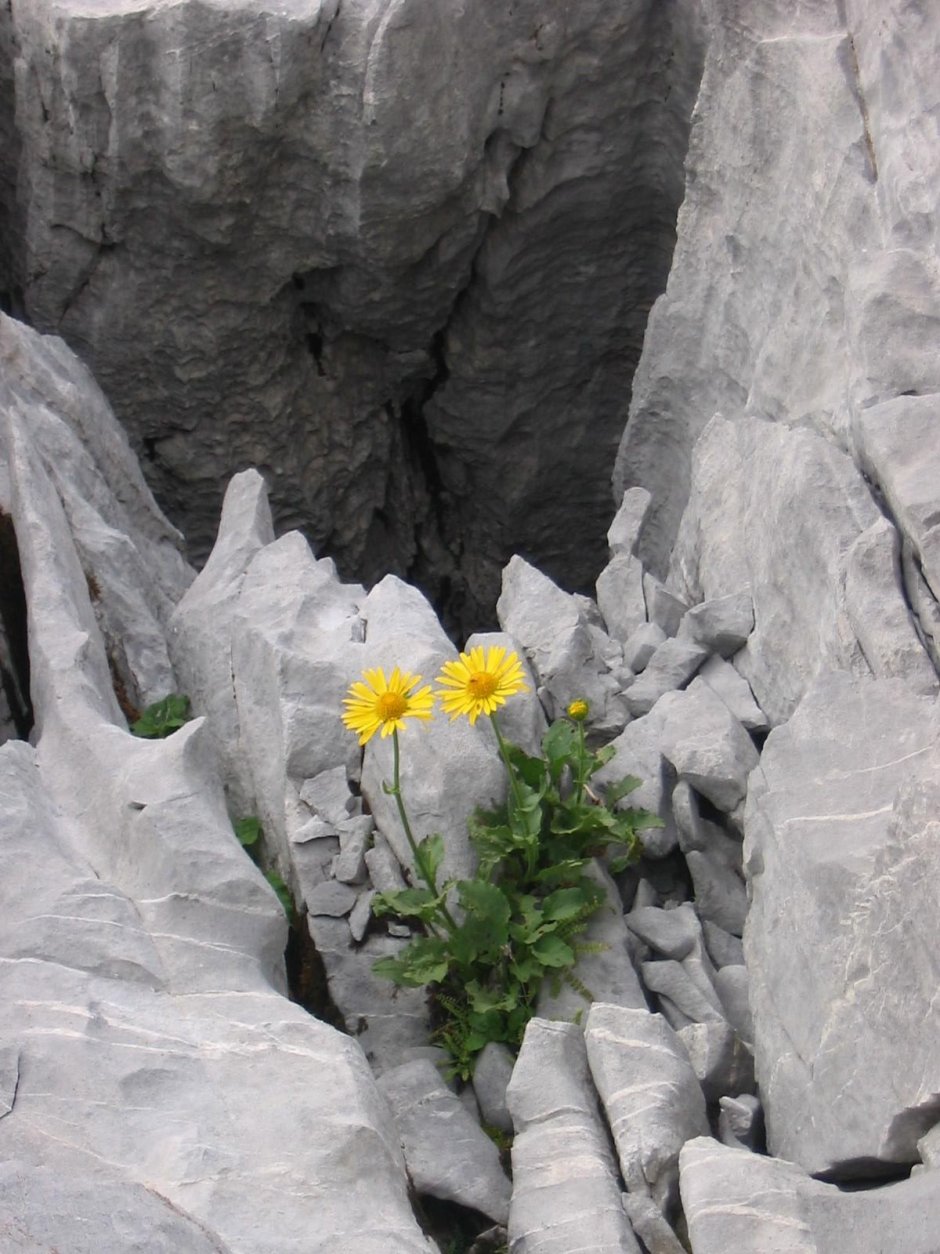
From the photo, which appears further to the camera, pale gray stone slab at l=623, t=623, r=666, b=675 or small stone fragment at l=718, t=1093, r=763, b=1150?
pale gray stone slab at l=623, t=623, r=666, b=675

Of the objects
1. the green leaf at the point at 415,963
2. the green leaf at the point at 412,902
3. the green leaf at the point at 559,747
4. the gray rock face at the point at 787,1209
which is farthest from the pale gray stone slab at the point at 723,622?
the gray rock face at the point at 787,1209

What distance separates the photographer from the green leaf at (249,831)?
4.99 m

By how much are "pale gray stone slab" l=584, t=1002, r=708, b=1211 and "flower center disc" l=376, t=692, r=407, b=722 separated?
100 cm

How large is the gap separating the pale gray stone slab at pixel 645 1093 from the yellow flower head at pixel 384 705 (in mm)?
986

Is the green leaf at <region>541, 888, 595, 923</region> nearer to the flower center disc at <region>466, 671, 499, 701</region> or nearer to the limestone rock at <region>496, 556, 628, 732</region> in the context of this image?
the flower center disc at <region>466, 671, 499, 701</region>

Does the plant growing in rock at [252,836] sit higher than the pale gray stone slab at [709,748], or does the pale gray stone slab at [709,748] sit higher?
the pale gray stone slab at [709,748]

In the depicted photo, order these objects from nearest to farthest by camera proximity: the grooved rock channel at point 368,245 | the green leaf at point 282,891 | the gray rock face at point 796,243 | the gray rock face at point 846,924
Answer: the gray rock face at point 846,924, the green leaf at point 282,891, the gray rock face at point 796,243, the grooved rock channel at point 368,245

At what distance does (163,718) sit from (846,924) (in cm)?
284

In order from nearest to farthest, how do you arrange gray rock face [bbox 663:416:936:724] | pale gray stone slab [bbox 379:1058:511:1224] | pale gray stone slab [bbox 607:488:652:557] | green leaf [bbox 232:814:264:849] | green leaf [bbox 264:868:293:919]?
pale gray stone slab [bbox 379:1058:511:1224] < gray rock face [bbox 663:416:936:724] < green leaf [bbox 264:868:293:919] < green leaf [bbox 232:814:264:849] < pale gray stone slab [bbox 607:488:652:557]

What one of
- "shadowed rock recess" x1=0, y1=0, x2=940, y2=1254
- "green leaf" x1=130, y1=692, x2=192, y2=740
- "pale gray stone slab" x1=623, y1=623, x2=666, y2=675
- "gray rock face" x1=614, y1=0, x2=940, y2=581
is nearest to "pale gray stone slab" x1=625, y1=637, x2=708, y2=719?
"shadowed rock recess" x1=0, y1=0, x2=940, y2=1254

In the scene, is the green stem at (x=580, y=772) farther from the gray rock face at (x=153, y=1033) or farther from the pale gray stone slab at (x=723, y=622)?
the gray rock face at (x=153, y=1033)

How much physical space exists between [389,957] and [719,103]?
4.48 metres

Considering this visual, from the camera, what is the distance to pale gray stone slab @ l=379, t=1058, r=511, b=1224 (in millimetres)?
3662

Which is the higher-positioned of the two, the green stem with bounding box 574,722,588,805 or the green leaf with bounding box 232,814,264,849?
the green stem with bounding box 574,722,588,805
